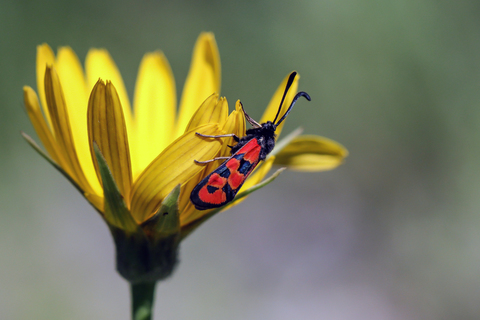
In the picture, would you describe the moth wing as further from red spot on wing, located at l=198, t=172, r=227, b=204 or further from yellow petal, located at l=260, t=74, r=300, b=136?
yellow petal, located at l=260, t=74, r=300, b=136

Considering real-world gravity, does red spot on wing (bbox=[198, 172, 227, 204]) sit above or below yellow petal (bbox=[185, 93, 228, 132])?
below

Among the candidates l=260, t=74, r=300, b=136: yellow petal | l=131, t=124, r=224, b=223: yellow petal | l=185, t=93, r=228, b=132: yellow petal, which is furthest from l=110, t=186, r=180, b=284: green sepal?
l=260, t=74, r=300, b=136: yellow petal

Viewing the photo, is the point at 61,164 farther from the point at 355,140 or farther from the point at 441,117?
the point at 441,117

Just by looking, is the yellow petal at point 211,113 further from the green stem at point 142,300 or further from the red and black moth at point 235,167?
the green stem at point 142,300

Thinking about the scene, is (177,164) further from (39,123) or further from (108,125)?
(39,123)

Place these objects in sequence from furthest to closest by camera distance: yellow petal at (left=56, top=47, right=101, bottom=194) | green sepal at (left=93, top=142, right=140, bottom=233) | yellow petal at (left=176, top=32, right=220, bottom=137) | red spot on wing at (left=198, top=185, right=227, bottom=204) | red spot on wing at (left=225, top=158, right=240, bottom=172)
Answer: yellow petal at (left=176, top=32, right=220, bottom=137) → yellow petal at (left=56, top=47, right=101, bottom=194) → red spot on wing at (left=225, top=158, right=240, bottom=172) → red spot on wing at (left=198, top=185, right=227, bottom=204) → green sepal at (left=93, top=142, right=140, bottom=233)

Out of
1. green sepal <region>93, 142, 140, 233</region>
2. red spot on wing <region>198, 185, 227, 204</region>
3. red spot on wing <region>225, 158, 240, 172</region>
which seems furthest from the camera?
red spot on wing <region>225, 158, 240, 172</region>

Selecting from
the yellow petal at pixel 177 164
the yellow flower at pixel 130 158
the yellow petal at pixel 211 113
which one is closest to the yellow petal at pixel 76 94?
the yellow flower at pixel 130 158
